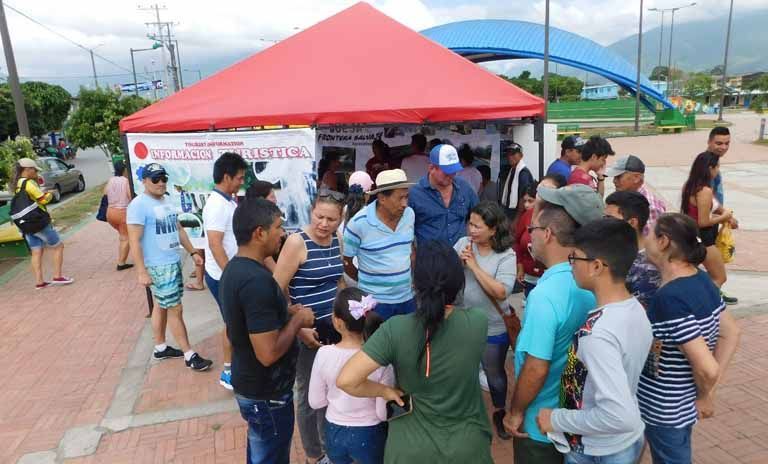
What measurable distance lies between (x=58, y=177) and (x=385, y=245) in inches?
663

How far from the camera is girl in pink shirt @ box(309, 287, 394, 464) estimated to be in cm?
215

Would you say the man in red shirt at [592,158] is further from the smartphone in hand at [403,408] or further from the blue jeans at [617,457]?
the smartphone in hand at [403,408]

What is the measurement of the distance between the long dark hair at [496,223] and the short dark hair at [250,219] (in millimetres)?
1254

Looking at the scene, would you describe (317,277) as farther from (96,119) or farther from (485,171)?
(96,119)

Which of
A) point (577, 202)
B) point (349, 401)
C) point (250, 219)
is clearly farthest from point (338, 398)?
point (577, 202)

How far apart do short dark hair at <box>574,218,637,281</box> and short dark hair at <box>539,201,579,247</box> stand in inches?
9.8

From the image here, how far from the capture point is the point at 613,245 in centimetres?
166

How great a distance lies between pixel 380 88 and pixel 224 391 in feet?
10.6

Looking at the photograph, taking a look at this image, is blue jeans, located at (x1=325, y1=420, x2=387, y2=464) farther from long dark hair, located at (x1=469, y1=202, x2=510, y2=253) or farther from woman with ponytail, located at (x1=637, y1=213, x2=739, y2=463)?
long dark hair, located at (x1=469, y1=202, x2=510, y2=253)

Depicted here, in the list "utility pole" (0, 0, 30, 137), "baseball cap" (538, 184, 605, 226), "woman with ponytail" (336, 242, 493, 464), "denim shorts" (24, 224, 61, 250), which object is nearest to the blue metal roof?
"utility pole" (0, 0, 30, 137)

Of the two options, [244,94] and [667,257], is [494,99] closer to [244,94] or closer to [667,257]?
[244,94]

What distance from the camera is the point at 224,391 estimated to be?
4098 mm

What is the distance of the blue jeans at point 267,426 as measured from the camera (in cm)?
236

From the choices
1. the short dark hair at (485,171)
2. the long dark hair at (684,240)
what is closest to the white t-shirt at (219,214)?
the long dark hair at (684,240)
